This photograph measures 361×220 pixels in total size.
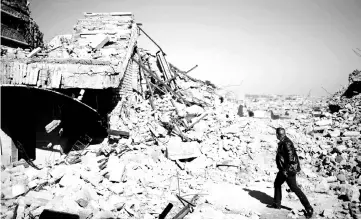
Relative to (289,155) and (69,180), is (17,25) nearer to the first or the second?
(69,180)

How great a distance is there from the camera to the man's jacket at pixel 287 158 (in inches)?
156

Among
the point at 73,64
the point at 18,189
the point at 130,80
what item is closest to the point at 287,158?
the point at 18,189

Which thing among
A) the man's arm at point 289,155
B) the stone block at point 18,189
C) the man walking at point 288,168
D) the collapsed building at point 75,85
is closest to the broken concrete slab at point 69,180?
the stone block at point 18,189

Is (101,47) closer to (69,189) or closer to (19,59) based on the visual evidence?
(19,59)

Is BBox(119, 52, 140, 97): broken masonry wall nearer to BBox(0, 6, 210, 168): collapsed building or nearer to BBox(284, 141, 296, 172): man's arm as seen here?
BBox(0, 6, 210, 168): collapsed building

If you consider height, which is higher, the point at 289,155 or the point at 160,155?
the point at 289,155

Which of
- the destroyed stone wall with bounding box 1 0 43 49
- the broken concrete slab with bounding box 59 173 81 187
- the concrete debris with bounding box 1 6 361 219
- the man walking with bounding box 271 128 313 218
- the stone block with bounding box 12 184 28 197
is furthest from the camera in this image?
the destroyed stone wall with bounding box 1 0 43 49

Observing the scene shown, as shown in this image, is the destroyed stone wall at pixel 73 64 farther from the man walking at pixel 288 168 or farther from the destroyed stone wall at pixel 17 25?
the destroyed stone wall at pixel 17 25

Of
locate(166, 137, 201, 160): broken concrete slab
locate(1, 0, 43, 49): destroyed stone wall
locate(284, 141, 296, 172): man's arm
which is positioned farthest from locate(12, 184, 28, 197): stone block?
locate(1, 0, 43, 49): destroyed stone wall

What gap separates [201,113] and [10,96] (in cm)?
731

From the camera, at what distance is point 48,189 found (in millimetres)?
5066

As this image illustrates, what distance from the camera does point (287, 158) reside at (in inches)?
158

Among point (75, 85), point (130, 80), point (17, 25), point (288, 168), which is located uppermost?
point (17, 25)

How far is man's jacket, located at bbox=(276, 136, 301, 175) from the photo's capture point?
13.0 feet
